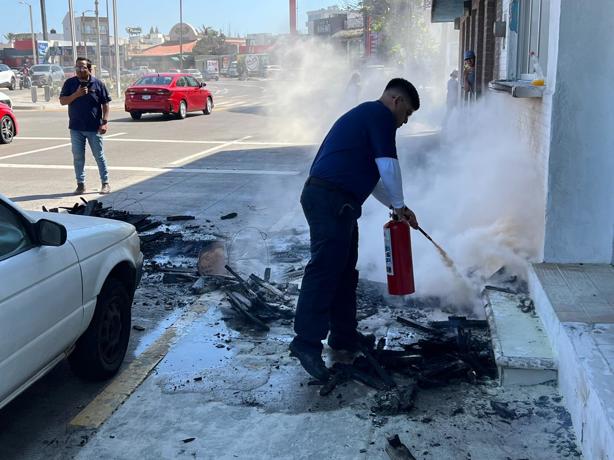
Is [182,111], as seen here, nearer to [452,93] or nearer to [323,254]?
[452,93]

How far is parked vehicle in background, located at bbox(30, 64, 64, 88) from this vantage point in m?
47.2

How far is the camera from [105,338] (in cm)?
429

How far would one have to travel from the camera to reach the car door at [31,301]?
124 inches

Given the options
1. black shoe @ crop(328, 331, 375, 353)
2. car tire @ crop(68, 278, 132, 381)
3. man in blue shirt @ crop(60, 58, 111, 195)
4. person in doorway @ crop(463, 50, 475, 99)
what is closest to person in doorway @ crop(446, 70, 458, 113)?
person in doorway @ crop(463, 50, 475, 99)

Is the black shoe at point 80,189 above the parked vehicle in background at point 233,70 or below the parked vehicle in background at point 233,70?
below

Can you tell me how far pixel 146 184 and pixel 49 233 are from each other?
7.74 m

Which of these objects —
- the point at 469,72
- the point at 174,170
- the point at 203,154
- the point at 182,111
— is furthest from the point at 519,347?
the point at 182,111

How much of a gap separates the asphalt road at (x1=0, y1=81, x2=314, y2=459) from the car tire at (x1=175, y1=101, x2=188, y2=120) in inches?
102

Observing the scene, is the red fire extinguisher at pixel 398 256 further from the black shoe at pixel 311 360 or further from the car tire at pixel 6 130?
the car tire at pixel 6 130

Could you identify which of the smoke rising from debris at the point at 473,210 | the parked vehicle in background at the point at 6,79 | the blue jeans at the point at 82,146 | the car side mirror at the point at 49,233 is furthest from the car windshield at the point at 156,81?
the parked vehicle in background at the point at 6,79

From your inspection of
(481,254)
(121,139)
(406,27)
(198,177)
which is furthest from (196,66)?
(481,254)

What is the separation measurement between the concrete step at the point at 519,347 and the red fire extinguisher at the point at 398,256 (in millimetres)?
639

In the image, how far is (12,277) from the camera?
3.20 meters

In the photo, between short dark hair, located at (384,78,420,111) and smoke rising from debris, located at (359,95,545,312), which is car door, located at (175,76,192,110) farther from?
short dark hair, located at (384,78,420,111)
